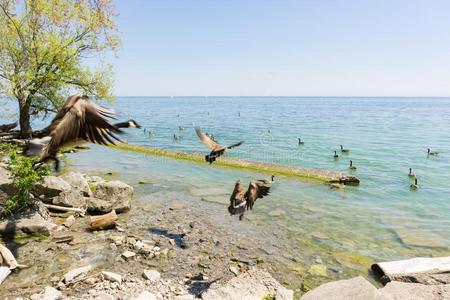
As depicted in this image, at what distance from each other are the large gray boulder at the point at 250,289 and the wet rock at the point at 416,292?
8.84 ft

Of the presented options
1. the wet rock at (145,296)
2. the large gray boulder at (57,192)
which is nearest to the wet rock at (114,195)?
the large gray boulder at (57,192)

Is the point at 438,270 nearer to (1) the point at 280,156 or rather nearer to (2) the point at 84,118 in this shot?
(2) the point at 84,118

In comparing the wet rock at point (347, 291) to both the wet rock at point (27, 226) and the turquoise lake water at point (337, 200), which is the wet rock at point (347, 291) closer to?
the turquoise lake water at point (337, 200)

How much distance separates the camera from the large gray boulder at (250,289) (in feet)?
30.6

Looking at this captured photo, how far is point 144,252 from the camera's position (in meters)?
12.0

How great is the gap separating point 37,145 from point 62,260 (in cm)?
857

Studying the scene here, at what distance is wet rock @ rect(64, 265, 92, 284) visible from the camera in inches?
382

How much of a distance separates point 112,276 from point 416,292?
28.5ft

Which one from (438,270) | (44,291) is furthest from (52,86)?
(438,270)

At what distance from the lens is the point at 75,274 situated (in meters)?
9.91

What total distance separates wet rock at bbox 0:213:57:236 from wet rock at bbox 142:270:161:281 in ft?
16.6

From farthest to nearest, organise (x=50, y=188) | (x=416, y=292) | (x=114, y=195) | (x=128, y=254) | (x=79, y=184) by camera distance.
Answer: (x=79, y=184) < (x=114, y=195) < (x=50, y=188) < (x=128, y=254) < (x=416, y=292)

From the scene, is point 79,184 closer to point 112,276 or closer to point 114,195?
point 114,195

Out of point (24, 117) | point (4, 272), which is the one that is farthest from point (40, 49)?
point (4, 272)
